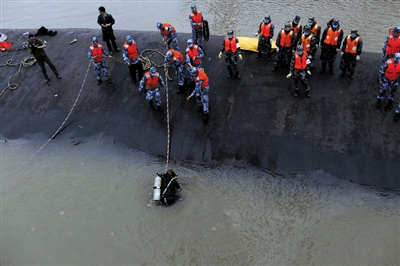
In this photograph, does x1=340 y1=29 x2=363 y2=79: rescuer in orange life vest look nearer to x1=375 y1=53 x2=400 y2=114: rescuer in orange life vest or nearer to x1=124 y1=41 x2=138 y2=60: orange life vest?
x1=375 y1=53 x2=400 y2=114: rescuer in orange life vest

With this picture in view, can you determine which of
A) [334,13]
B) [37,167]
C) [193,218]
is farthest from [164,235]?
[334,13]

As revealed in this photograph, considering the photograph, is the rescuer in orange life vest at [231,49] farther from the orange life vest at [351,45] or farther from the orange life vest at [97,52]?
the orange life vest at [97,52]

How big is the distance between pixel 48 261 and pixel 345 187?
27.1 ft

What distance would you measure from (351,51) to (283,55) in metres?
2.27

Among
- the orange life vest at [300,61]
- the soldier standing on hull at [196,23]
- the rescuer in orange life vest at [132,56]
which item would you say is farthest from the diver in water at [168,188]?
the soldier standing on hull at [196,23]

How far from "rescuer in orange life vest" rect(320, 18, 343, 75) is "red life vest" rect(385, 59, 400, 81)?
1954mm

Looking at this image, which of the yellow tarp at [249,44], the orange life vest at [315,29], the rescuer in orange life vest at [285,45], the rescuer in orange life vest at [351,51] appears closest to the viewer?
the rescuer in orange life vest at [351,51]

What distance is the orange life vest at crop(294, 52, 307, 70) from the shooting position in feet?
33.1

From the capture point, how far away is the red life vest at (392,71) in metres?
9.15

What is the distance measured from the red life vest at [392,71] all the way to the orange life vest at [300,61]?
2349 millimetres

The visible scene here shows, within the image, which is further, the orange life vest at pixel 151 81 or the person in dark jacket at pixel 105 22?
the person in dark jacket at pixel 105 22

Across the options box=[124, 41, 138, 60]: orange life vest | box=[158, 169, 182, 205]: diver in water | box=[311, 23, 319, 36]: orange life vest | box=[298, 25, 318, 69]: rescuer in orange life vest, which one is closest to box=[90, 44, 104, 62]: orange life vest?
box=[124, 41, 138, 60]: orange life vest

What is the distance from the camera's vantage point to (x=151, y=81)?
1065 cm

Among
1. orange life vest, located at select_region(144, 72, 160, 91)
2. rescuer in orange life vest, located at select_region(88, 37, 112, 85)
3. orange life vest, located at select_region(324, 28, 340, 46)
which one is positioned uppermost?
orange life vest, located at select_region(324, 28, 340, 46)
